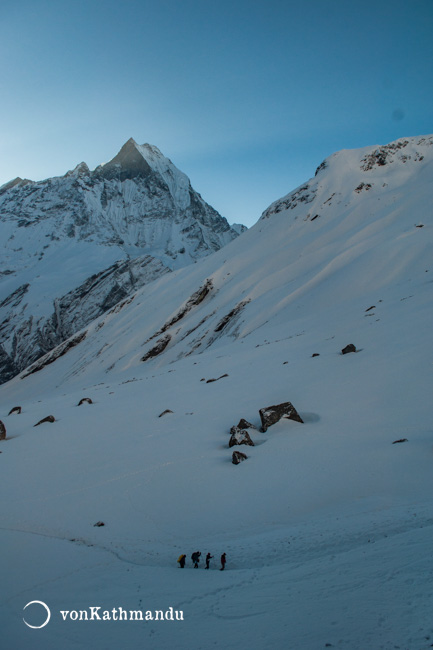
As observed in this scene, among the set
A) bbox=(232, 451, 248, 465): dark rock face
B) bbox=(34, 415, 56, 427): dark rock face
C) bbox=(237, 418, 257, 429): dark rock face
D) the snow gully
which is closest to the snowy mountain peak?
bbox=(34, 415, 56, 427): dark rock face

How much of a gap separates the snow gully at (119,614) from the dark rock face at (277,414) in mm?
7160

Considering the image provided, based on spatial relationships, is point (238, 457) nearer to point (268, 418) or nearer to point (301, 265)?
point (268, 418)

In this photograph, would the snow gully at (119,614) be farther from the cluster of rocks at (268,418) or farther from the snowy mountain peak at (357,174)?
the snowy mountain peak at (357,174)

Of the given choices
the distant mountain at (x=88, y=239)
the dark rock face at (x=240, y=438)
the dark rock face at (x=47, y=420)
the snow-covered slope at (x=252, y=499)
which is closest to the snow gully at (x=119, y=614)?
the snow-covered slope at (x=252, y=499)

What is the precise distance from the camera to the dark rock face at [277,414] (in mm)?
11844

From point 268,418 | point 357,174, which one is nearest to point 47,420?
point 268,418

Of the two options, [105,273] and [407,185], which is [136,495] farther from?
[105,273]

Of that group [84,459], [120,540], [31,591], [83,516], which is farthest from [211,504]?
[84,459]

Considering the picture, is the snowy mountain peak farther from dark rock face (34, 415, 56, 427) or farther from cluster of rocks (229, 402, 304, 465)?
cluster of rocks (229, 402, 304, 465)

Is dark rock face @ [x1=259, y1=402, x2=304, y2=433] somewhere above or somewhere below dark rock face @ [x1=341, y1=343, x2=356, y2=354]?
below

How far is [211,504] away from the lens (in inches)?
324

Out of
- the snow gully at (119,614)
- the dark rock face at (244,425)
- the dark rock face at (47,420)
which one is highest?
the dark rock face at (47,420)

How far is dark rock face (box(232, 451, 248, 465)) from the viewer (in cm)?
991

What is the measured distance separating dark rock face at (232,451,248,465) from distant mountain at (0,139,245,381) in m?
88.2
